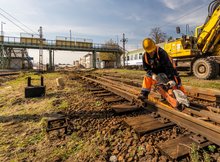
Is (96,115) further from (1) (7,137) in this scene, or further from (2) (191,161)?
(2) (191,161)

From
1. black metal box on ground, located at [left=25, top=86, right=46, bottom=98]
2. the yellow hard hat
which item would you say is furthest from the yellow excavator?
black metal box on ground, located at [left=25, top=86, right=46, bottom=98]

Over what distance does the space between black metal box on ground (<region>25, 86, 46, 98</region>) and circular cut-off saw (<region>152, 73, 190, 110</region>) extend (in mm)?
4419

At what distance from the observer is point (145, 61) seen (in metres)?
4.18

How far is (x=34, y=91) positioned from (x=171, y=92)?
4.97 m

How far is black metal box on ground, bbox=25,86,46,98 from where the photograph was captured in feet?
19.8

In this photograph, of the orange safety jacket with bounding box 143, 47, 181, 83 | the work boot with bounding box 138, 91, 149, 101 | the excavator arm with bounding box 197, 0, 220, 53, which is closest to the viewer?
the orange safety jacket with bounding box 143, 47, 181, 83

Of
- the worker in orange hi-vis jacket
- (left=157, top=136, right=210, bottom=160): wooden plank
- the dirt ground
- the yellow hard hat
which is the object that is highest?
the yellow hard hat

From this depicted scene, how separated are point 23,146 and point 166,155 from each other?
221 cm

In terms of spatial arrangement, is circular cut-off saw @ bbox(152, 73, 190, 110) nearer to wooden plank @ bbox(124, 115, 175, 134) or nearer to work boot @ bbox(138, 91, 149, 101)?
work boot @ bbox(138, 91, 149, 101)

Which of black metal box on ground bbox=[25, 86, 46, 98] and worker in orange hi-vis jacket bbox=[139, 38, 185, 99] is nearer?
worker in orange hi-vis jacket bbox=[139, 38, 185, 99]

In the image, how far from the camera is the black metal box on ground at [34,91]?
602 centimetres

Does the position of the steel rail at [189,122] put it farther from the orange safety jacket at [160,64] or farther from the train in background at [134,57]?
the train in background at [134,57]

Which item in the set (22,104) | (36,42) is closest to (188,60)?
(22,104)

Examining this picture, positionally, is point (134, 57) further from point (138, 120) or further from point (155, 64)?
point (138, 120)
